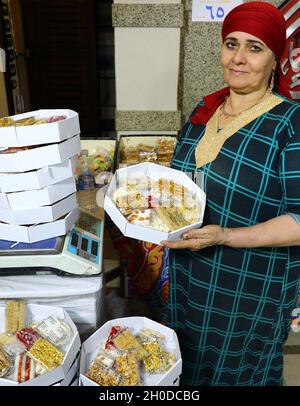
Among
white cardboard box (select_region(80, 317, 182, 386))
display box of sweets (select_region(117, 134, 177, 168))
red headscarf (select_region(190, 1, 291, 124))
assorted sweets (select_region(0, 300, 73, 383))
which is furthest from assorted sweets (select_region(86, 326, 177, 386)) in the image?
display box of sweets (select_region(117, 134, 177, 168))

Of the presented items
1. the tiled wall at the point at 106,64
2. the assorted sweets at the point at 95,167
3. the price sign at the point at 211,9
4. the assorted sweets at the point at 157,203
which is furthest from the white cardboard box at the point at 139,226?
the tiled wall at the point at 106,64

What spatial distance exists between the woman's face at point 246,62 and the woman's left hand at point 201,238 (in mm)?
516

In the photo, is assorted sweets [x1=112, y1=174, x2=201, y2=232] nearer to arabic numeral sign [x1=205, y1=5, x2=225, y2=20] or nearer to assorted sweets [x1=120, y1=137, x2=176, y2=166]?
assorted sweets [x1=120, y1=137, x2=176, y2=166]

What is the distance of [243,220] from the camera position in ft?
4.36

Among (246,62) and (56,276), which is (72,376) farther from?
(246,62)

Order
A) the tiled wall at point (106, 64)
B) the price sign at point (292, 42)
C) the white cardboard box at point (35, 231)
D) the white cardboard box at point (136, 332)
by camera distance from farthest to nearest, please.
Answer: the tiled wall at point (106, 64) < the price sign at point (292, 42) < the white cardboard box at point (35, 231) < the white cardboard box at point (136, 332)

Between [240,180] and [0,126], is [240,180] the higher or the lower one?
the lower one

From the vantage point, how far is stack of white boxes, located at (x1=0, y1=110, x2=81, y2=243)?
123 centimetres

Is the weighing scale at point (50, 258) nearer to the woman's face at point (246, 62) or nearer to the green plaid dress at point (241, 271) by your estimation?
the green plaid dress at point (241, 271)

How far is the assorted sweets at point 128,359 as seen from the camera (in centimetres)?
117

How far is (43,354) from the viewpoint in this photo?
117 centimetres

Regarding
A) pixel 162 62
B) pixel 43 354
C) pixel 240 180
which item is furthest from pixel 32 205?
pixel 162 62

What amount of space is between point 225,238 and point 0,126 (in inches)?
34.8
